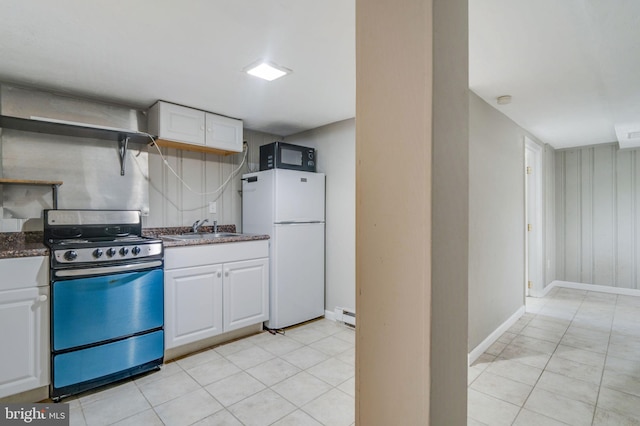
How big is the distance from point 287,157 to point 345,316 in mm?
1804

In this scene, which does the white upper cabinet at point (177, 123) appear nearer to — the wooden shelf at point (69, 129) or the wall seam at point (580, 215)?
the wooden shelf at point (69, 129)

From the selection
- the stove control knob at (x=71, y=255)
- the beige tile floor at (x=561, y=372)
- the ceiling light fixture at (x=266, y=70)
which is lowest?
the beige tile floor at (x=561, y=372)

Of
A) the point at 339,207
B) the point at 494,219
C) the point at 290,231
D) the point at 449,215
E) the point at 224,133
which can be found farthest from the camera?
the point at 339,207

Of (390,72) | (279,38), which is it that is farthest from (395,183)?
(279,38)

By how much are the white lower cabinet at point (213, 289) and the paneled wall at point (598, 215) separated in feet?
16.0

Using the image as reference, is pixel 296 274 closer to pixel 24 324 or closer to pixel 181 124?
pixel 181 124

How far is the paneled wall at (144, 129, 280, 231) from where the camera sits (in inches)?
120

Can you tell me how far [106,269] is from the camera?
2.17 meters

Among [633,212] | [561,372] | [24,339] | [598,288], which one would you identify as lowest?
[561,372]

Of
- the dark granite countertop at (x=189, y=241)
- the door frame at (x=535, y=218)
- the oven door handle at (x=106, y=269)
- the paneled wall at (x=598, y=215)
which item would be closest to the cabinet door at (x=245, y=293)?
the dark granite countertop at (x=189, y=241)

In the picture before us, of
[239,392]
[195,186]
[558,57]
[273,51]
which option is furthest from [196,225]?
[558,57]

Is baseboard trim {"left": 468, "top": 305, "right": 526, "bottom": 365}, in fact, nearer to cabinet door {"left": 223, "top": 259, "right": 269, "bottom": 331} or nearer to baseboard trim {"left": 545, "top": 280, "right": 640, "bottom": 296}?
baseboard trim {"left": 545, "top": 280, "right": 640, "bottom": 296}

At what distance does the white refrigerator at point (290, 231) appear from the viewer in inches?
126

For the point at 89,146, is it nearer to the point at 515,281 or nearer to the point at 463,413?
the point at 463,413
